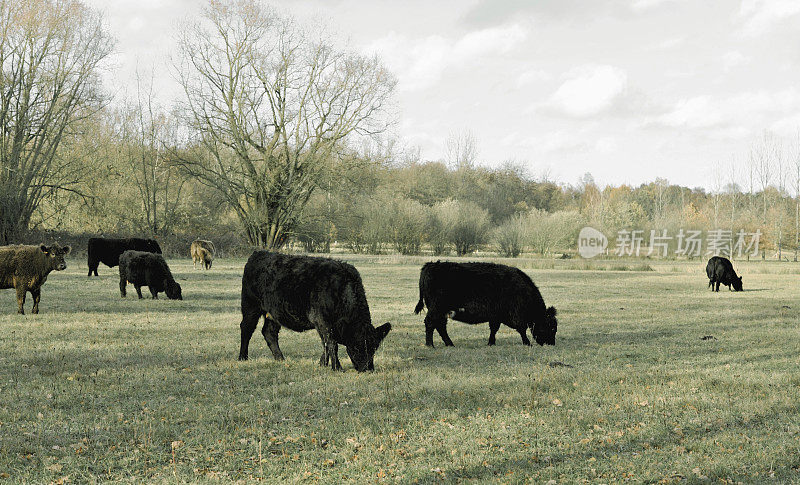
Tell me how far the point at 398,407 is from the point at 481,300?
4812mm

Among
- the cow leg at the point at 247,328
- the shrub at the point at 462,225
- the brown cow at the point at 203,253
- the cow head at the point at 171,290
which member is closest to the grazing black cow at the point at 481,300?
the cow leg at the point at 247,328

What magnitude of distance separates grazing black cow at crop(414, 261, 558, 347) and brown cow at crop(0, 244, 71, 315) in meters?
9.85

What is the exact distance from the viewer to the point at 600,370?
939cm

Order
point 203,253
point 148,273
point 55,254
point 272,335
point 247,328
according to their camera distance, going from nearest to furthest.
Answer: point 247,328 → point 272,335 → point 55,254 → point 148,273 → point 203,253

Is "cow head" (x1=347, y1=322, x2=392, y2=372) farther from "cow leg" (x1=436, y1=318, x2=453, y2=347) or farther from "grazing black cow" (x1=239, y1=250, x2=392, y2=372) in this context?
"cow leg" (x1=436, y1=318, x2=453, y2=347)

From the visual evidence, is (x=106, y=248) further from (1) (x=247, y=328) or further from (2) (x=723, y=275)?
(2) (x=723, y=275)

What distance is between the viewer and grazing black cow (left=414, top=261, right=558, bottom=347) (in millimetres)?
11664

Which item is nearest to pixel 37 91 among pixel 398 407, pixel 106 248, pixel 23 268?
pixel 106 248

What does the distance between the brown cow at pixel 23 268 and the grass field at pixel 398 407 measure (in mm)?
Result: 975

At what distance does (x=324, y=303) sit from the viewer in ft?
29.0

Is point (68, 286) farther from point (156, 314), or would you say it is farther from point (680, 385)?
point (680, 385)

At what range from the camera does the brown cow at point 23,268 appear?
14.3m

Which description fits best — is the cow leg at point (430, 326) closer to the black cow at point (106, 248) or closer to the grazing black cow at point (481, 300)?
the grazing black cow at point (481, 300)

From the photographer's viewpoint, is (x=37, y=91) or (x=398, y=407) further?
(x=37, y=91)
